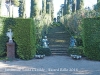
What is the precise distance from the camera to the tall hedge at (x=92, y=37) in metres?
13.5

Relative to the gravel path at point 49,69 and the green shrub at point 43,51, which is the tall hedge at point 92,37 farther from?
the green shrub at point 43,51

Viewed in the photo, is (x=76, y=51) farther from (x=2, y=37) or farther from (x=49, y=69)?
(x=49, y=69)

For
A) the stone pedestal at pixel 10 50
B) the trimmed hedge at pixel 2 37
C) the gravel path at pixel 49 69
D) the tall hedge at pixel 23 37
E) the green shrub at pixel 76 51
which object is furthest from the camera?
the green shrub at pixel 76 51

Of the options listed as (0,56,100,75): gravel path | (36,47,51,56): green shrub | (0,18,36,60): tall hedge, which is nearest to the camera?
(0,56,100,75): gravel path

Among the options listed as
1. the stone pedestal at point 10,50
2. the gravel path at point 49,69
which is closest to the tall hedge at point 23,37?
the stone pedestal at point 10,50

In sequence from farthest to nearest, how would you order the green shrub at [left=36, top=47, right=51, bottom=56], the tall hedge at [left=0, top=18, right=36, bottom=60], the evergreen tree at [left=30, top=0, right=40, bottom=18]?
the evergreen tree at [left=30, top=0, right=40, bottom=18] → the green shrub at [left=36, top=47, right=51, bottom=56] → the tall hedge at [left=0, top=18, right=36, bottom=60]

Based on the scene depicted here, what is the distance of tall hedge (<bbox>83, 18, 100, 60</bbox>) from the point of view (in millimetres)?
13523

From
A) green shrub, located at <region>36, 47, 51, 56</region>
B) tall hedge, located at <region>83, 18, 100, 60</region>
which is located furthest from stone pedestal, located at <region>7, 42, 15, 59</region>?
tall hedge, located at <region>83, 18, 100, 60</region>

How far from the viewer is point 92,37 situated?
13.6 metres

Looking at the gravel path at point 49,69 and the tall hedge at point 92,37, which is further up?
the tall hedge at point 92,37

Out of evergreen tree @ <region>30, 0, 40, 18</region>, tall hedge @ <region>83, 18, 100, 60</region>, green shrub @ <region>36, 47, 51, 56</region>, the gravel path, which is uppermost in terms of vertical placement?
evergreen tree @ <region>30, 0, 40, 18</region>

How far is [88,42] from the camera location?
13734mm

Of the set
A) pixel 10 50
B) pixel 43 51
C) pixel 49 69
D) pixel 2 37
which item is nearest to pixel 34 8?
pixel 43 51

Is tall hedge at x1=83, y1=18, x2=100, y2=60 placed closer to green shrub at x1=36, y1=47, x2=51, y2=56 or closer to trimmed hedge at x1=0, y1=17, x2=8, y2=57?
green shrub at x1=36, y1=47, x2=51, y2=56
